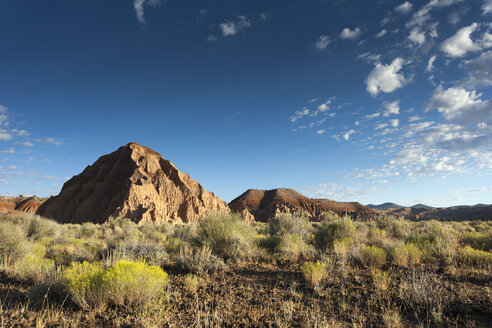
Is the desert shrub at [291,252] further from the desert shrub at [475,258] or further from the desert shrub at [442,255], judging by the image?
the desert shrub at [475,258]

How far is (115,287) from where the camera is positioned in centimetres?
414

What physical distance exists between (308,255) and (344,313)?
12.4 feet

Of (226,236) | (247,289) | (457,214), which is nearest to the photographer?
(247,289)

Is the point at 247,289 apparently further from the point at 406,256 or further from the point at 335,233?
the point at 335,233

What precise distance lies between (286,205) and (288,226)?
56104 millimetres

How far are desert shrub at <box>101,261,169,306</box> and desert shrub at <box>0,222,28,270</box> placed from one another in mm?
4983

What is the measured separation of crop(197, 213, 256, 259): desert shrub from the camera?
7.54 meters

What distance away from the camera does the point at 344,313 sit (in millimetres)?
4020

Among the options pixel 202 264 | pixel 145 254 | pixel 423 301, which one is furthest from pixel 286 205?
pixel 423 301

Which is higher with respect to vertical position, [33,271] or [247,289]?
[33,271]

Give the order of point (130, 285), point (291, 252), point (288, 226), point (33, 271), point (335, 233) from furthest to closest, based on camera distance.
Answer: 1. point (288, 226)
2. point (335, 233)
3. point (291, 252)
4. point (33, 271)
5. point (130, 285)

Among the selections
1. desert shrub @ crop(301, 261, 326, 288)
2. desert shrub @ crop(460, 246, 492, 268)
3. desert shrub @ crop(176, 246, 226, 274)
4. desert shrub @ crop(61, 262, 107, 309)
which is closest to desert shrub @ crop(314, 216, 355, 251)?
desert shrub @ crop(460, 246, 492, 268)

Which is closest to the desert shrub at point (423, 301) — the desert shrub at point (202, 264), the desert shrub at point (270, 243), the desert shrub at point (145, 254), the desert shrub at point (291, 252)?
the desert shrub at point (291, 252)

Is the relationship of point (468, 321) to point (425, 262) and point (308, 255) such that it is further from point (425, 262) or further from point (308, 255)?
point (308, 255)
